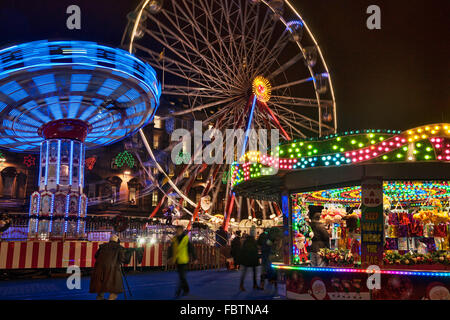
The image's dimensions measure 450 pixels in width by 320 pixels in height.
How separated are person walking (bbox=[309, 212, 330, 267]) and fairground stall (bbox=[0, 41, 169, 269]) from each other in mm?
8357

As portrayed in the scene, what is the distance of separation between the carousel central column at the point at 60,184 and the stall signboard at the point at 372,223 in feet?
45.0

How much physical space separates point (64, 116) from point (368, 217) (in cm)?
1639

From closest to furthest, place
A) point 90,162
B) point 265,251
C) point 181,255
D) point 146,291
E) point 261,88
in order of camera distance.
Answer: point 181,255 → point 146,291 → point 265,251 → point 261,88 → point 90,162

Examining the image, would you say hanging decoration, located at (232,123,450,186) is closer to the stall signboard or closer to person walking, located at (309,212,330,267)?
the stall signboard

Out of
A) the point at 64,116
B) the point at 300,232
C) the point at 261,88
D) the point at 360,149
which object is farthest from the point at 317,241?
the point at 64,116

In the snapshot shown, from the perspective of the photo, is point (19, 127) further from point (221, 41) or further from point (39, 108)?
point (221, 41)

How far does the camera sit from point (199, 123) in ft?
70.1

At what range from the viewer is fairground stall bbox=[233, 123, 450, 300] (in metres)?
9.91

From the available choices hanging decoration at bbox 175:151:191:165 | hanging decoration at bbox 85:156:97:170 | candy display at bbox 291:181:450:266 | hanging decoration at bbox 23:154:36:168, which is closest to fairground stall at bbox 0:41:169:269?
hanging decoration at bbox 175:151:191:165

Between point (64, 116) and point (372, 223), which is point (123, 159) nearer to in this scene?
point (64, 116)

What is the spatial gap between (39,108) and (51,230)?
5624 mm

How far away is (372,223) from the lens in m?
10.3

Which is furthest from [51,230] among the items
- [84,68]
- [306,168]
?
[306,168]

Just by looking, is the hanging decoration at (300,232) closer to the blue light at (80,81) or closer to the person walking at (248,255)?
the person walking at (248,255)
